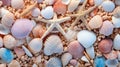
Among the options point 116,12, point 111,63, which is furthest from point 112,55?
point 116,12

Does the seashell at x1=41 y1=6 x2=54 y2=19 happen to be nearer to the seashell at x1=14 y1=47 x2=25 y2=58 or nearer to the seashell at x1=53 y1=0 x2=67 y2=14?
the seashell at x1=53 y1=0 x2=67 y2=14

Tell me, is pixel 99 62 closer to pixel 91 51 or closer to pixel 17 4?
pixel 91 51

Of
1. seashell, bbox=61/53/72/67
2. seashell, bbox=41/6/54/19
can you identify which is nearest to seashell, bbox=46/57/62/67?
seashell, bbox=61/53/72/67

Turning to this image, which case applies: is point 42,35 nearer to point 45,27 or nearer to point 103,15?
point 45,27

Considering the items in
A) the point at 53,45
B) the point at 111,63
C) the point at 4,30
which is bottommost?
the point at 111,63

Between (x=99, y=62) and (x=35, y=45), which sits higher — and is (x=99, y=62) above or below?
below

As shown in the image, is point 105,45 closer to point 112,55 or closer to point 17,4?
point 112,55

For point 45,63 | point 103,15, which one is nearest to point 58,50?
point 45,63
